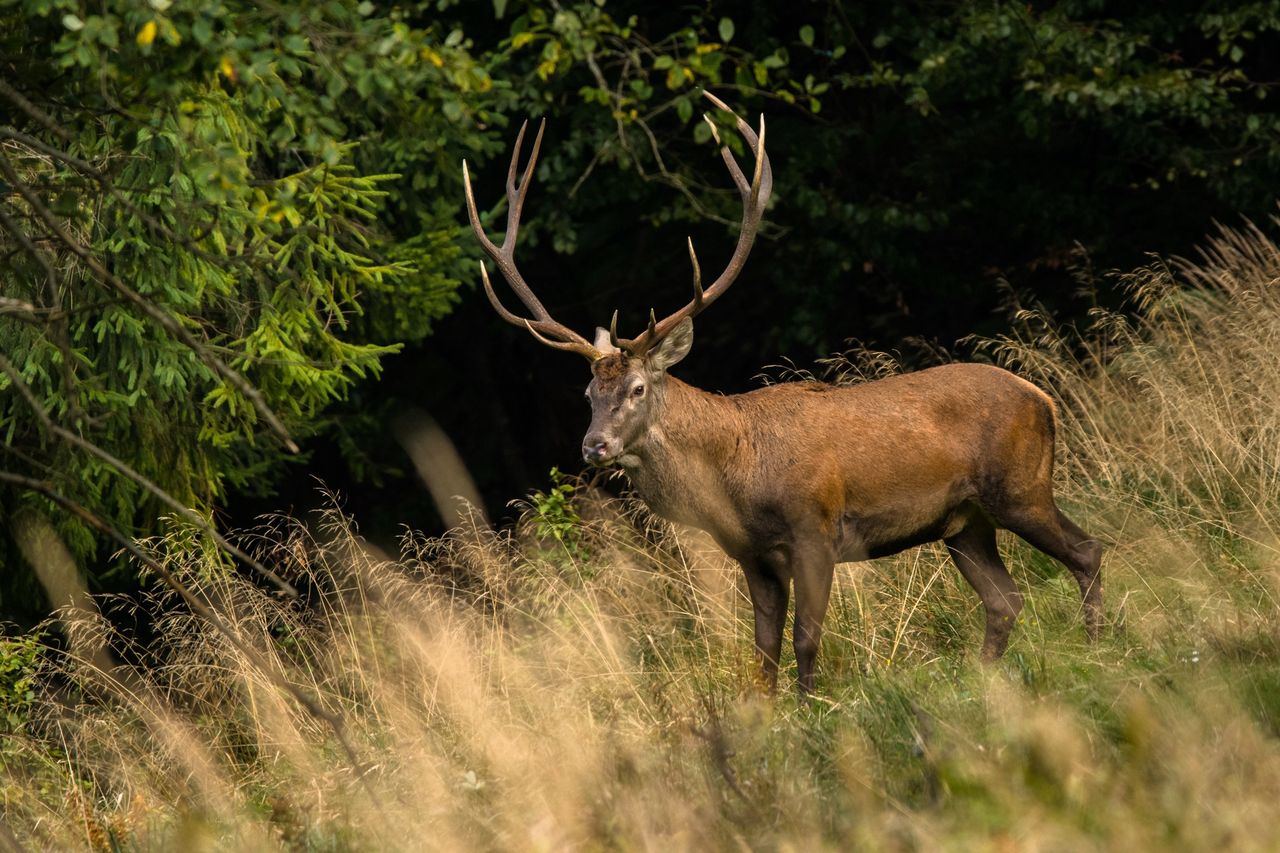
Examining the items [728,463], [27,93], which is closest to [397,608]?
[728,463]

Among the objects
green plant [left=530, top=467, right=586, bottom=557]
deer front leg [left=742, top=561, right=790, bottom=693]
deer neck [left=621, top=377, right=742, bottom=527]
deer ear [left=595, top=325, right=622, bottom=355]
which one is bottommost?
deer front leg [left=742, top=561, right=790, bottom=693]

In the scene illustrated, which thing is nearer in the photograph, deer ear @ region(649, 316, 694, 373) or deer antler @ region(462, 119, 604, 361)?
deer ear @ region(649, 316, 694, 373)

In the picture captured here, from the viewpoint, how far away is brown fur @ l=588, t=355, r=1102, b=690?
6895 millimetres

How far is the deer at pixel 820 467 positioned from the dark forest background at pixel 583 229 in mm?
1142

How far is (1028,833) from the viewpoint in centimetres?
360

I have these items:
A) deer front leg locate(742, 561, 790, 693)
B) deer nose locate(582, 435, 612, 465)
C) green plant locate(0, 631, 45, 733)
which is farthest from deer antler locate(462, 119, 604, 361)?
green plant locate(0, 631, 45, 733)

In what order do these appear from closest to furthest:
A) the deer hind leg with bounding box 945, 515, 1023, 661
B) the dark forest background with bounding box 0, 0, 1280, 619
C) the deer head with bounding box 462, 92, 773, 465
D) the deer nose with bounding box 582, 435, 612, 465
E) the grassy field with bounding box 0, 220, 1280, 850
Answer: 1. the grassy field with bounding box 0, 220, 1280, 850
2. the deer nose with bounding box 582, 435, 612, 465
3. the deer head with bounding box 462, 92, 773, 465
4. the deer hind leg with bounding box 945, 515, 1023, 661
5. the dark forest background with bounding box 0, 0, 1280, 619

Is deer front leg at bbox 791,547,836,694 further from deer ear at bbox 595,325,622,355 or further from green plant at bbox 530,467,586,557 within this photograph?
green plant at bbox 530,467,586,557

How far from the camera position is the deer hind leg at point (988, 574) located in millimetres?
7102

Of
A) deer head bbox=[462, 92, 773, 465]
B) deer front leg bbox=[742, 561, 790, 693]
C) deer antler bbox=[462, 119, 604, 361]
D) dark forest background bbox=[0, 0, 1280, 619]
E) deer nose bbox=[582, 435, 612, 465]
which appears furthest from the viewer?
dark forest background bbox=[0, 0, 1280, 619]

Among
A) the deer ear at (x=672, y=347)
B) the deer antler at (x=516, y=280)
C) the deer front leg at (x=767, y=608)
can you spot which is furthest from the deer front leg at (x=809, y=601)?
the deer antler at (x=516, y=280)

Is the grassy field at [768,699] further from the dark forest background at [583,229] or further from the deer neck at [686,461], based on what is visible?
the dark forest background at [583,229]

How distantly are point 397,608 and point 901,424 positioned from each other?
2.66m

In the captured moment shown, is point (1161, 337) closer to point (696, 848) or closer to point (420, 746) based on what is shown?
point (420, 746)
